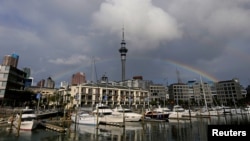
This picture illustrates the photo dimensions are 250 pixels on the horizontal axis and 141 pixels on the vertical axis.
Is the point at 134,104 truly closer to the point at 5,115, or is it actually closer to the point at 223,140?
the point at 5,115

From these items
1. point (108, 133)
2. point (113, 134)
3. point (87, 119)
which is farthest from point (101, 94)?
point (113, 134)

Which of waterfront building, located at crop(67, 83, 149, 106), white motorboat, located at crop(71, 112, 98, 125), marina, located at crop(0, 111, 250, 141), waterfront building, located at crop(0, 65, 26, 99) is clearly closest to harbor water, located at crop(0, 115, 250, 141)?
marina, located at crop(0, 111, 250, 141)

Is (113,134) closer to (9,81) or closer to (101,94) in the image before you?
(9,81)

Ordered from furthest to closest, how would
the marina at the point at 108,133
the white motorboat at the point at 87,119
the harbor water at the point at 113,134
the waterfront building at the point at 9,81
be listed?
the waterfront building at the point at 9,81 → the white motorboat at the point at 87,119 → the marina at the point at 108,133 → the harbor water at the point at 113,134

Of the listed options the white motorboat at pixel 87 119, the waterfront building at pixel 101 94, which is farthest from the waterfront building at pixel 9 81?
the white motorboat at pixel 87 119

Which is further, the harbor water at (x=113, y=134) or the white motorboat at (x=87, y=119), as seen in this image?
the white motorboat at (x=87, y=119)

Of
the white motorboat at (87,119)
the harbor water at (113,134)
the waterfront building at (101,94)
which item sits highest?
the waterfront building at (101,94)

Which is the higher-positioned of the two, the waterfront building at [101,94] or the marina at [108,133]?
→ the waterfront building at [101,94]

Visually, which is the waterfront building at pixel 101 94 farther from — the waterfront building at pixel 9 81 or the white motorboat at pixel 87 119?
the white motorboat at pixel 87 119

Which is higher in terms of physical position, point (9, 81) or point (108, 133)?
point (9, 81)

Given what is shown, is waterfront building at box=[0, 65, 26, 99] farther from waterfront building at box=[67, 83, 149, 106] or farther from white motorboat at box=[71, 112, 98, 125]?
white motorboat at box=[71, 112, 98, 125]

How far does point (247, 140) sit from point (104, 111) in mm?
51094

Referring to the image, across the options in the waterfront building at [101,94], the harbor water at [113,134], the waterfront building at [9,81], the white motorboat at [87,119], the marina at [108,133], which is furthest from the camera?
the waterfront building at [101,94]

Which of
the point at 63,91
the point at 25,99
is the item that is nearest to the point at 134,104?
the point at 63,91
